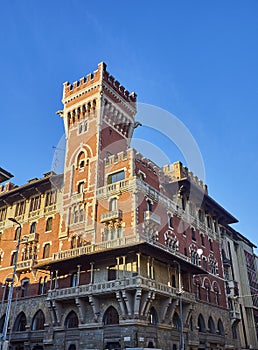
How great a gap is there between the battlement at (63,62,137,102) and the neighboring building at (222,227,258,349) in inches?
1040

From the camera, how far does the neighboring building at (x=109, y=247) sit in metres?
32.9

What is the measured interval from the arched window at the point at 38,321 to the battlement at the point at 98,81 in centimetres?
2691

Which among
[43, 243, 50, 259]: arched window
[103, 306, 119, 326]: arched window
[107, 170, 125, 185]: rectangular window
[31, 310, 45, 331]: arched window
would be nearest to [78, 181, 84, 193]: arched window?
[107, 170, 125, 185]: rectangular window

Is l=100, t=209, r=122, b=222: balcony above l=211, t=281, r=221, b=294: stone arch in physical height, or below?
above

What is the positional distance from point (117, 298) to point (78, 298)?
456 cm

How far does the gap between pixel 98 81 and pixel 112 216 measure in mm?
18270

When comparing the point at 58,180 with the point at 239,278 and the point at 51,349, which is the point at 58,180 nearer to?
the point at 51,349

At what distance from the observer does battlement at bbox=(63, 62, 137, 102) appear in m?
45.7

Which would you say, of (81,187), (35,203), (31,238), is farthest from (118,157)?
(31,238)

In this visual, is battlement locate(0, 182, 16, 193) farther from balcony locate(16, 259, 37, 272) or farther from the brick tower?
balcony locate(16, 259, 37, 272)

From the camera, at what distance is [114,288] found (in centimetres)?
3170

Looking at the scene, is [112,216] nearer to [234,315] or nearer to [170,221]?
[170,221]

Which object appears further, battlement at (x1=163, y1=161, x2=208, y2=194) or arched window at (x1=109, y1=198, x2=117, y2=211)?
battlement at (x1=163, y1=161, x2=208, y2=194)

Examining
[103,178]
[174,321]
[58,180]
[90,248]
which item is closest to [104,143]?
[103,178]
